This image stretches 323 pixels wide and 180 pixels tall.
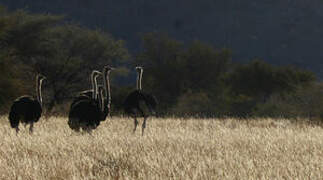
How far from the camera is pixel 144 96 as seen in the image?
38.1ft

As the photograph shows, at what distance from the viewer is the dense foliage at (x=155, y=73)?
29328 mm

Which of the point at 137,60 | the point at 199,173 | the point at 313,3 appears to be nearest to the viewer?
the point at 199,173

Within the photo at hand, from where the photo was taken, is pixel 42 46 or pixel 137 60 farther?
pixel 137 60

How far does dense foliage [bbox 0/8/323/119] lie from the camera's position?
29328 mm

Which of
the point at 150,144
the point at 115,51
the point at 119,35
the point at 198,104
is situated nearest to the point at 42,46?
the point at 115,51

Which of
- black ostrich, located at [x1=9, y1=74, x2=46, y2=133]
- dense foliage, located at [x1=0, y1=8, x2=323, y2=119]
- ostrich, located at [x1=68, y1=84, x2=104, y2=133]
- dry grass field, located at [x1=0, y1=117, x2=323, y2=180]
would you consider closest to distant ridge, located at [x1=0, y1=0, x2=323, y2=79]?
dense foliage, located at [x1=0, y1=8, x2=323, y2=119]

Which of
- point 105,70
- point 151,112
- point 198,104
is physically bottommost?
point 198,104

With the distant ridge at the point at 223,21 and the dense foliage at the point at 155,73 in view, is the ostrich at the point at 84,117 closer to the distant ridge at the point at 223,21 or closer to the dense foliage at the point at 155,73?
the dense foliage at the point at 155,73

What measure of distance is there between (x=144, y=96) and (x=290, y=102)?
25857 mm

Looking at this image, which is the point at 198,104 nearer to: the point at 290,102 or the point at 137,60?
the point at 290,102

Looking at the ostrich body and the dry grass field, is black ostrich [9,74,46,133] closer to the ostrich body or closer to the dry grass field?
the ostrich body

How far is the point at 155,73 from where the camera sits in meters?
45.3

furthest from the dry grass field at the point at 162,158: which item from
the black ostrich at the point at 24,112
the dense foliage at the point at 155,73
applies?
the dense foliage at the point at 155,73

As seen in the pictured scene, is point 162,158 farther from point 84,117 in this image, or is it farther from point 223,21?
point 223,21
